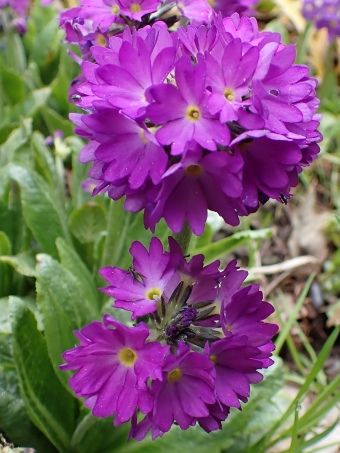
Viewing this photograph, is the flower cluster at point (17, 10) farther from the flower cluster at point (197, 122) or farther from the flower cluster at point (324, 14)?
the flower cluster at point (197, 122)

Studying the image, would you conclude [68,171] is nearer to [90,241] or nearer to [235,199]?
[90,241]

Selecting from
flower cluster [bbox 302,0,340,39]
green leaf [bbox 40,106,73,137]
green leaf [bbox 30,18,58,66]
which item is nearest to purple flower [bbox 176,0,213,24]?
green leaf [bbox 40,106,73,137]

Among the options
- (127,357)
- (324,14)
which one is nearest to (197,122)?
(127,357)

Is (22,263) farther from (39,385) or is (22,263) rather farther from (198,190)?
(198,190)

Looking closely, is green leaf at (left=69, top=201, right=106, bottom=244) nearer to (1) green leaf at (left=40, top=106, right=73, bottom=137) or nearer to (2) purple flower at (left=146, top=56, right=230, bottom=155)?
(1) green leaf at (left=40, top=106, right=73, bottom=137)

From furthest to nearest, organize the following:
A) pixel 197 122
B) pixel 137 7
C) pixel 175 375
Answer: pixel 137 7, pixel 175 375, pixel 197 122
